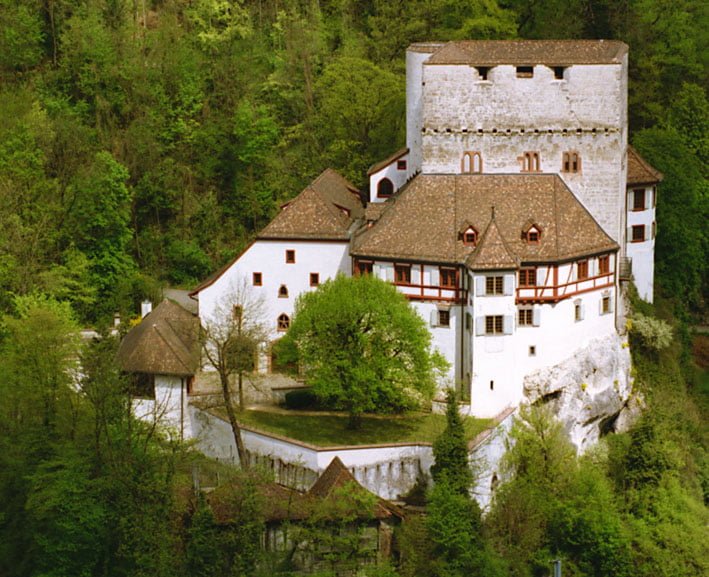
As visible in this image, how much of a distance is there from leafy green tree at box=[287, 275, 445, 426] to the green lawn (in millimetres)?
791

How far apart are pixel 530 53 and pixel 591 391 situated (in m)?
13.3

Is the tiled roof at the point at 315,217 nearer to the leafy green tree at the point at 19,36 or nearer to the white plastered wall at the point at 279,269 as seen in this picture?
the white plastered wall at the point at 279,269

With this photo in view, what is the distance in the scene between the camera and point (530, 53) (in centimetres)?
7475

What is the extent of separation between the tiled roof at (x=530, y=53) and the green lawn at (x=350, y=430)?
14.2 metres

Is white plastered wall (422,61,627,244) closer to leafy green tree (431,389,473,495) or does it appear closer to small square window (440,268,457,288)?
small square window (440,268,457,288)

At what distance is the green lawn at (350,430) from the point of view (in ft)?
221

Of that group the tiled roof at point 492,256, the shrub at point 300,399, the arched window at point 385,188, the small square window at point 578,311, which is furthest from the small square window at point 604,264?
the shrub at point 300,399

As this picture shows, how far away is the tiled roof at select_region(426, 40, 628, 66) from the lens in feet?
242

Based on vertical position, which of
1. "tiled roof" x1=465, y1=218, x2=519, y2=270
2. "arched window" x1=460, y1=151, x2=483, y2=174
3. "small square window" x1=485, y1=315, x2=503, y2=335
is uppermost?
"arched window" x1=460, y1=151, x2=483, y2=174

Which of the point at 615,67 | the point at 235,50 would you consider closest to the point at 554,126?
the point at 615,67

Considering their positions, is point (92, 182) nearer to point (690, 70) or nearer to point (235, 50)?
point (235, 50)

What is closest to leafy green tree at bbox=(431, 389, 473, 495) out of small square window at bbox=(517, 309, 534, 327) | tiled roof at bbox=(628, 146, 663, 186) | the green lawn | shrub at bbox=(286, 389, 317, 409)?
the green lawn

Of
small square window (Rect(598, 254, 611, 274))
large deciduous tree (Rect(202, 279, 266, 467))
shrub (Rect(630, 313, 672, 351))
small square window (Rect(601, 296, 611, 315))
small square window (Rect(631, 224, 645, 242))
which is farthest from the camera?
small square window (Rect(631, 224, 645, 242))

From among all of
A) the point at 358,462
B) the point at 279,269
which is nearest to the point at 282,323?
the point at 279,269
